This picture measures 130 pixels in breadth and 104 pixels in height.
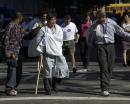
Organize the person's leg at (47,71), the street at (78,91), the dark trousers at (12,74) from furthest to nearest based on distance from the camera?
the dark trousers at (12,74)
the person's leg at (47,71)
the street at (78,91)

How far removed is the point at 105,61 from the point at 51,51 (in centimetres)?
117

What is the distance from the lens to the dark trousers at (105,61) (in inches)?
491

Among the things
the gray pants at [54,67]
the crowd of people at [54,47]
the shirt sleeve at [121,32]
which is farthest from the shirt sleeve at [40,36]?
the shirt sleeve at [121,32]

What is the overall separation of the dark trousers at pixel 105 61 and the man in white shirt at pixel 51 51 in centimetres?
80

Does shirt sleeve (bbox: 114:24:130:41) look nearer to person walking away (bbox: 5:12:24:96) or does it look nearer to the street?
the street

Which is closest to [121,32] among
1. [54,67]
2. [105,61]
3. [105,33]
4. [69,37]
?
[105,33]

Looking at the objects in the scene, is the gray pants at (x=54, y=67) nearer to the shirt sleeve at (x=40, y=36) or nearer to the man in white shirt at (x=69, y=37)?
the shirt sleeve at (x=40, y=36)

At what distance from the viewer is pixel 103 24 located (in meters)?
12.6

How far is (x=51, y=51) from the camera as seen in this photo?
12547mm

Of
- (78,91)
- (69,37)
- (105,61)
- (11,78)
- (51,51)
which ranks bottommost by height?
(78,91)

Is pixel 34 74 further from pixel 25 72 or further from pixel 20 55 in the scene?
pixel 20 55

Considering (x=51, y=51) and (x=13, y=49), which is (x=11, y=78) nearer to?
(x=13, y=49)

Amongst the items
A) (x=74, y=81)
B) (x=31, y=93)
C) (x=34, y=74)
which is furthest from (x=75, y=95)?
(x=34, y=74)
